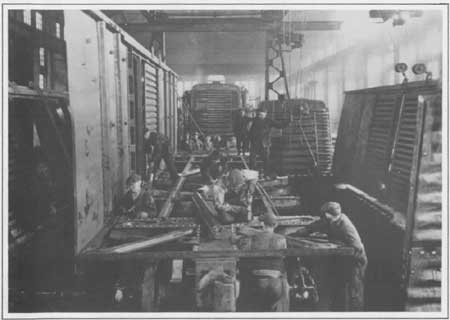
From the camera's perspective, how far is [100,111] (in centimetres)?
499

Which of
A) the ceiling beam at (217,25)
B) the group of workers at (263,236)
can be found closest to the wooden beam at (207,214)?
the group of workers at (263,236)

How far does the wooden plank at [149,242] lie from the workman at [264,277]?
26.1 inches

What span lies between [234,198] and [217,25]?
703 cm

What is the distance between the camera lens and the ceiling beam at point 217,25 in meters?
10.8

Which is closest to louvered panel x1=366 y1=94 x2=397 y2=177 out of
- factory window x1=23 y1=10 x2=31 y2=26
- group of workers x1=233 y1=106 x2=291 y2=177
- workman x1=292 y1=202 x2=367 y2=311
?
group of workers x1=233 y1=106 x2=291 y2=177

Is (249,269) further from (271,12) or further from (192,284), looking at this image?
(271,12)

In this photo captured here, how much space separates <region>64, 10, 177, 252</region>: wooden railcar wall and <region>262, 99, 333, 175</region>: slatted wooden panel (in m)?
2.76

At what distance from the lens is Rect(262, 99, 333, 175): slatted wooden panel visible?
28.6 feet

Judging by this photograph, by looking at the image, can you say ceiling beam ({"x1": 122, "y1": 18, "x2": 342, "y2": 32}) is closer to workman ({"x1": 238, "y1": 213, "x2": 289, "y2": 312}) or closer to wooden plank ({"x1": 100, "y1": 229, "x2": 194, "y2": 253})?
wooden plank ({"x1": 100, "y1": 229, "x2": 194, "y2": 253})

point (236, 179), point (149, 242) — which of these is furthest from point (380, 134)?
point (149, 242)

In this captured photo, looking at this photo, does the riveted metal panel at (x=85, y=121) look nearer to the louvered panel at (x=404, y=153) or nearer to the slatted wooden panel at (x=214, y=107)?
the louvered panel at (x=404, y=153)

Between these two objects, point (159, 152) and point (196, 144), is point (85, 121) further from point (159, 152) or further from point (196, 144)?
point (196, 144)
